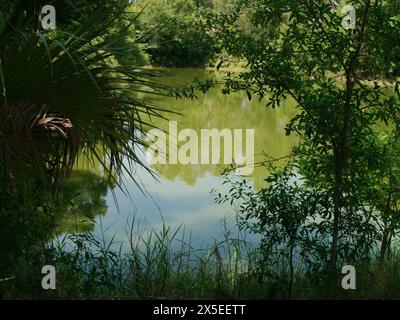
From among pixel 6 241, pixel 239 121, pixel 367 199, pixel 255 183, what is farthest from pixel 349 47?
pixel 239 121

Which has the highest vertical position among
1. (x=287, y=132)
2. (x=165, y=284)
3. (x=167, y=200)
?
(x=167, y=200)

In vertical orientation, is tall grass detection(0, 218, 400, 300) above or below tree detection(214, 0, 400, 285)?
below

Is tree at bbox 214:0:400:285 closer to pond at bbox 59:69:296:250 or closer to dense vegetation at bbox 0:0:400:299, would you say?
dense vegetation at bbox 0:0:400:299

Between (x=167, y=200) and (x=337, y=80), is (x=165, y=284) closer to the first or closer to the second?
(x=337, y=80)

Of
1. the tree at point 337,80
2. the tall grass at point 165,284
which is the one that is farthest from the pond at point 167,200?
the tall grass at point 165,284

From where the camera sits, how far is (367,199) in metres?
3.45

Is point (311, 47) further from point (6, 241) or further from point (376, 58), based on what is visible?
point (6, 241)

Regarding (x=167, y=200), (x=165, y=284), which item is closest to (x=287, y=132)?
(x=165, y=284)

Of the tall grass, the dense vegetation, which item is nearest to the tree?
the dense vegetation

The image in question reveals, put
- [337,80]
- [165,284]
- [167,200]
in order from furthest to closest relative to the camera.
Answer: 1. [167,200]
2. [165,284]
3. [337,80]

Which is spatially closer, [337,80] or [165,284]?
[337,80]

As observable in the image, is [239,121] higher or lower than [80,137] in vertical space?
higher

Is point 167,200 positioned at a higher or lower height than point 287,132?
higher

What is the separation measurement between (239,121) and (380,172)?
578 inches
